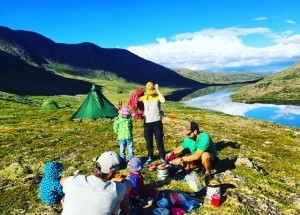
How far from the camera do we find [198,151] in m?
12.9

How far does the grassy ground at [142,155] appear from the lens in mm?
11938

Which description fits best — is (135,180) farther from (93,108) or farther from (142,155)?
(93,108)

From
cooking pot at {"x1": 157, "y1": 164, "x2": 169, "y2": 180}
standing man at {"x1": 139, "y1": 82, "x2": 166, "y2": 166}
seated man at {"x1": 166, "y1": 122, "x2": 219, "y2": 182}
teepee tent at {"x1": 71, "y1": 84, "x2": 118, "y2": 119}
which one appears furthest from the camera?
→ teepee tent at {"x1": 71, "y1": 84, "x2": 118, "y2": 119}

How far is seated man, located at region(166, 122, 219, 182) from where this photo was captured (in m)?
12.9

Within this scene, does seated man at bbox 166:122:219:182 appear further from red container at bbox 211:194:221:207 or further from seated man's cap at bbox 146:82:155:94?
seated man's cap at bbox 146:82:155:94

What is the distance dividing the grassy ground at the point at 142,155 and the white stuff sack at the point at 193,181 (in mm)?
272

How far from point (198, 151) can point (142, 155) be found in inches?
219

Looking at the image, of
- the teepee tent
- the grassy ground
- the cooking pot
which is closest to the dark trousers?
the grassy ground

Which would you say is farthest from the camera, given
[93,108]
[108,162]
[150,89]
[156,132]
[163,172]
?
[93,108]

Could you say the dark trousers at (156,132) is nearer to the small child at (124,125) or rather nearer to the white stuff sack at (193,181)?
the small child at (124,125)

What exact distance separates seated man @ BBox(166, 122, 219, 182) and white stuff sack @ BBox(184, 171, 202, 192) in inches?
17.7

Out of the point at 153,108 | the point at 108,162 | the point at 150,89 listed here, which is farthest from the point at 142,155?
the point at 108,162

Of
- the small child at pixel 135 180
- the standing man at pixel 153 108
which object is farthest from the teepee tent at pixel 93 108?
the small child at pixel 135 180

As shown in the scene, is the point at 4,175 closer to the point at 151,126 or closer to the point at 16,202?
the point at 16,202
